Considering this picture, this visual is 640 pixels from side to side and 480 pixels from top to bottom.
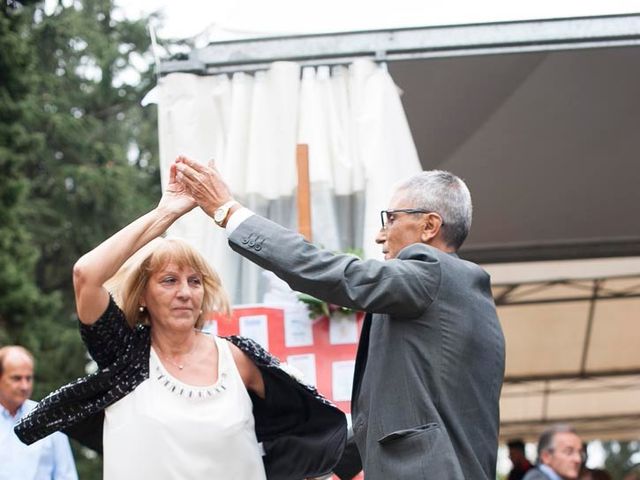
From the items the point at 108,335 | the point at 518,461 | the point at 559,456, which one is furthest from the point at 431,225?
the point at 518,461

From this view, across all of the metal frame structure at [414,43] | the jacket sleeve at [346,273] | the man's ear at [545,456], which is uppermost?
the metal frame structure at [414,43]

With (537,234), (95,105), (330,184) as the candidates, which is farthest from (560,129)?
(95,105)

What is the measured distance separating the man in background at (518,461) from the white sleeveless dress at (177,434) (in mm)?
6742

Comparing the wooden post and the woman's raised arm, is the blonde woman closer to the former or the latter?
the woman's raised arm

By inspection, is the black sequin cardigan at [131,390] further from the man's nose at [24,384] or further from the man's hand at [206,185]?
the man's nose at [24,384]

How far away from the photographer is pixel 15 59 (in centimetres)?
1666

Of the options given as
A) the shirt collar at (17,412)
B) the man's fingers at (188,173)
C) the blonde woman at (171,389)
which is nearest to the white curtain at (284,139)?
the shirt collar at (17,412)

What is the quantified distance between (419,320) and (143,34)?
22.3m

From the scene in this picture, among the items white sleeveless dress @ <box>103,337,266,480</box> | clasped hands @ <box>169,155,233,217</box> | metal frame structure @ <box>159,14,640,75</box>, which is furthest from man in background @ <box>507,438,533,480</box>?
clasped hands @ <box>169,155,233,217</box>

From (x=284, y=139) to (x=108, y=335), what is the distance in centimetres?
208

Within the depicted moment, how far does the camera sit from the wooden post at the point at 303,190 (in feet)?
17.8

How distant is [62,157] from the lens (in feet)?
75.4

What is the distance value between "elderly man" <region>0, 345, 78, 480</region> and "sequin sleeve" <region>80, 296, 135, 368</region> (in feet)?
6.29

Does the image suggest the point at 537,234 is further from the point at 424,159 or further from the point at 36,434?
the point at 36,434
